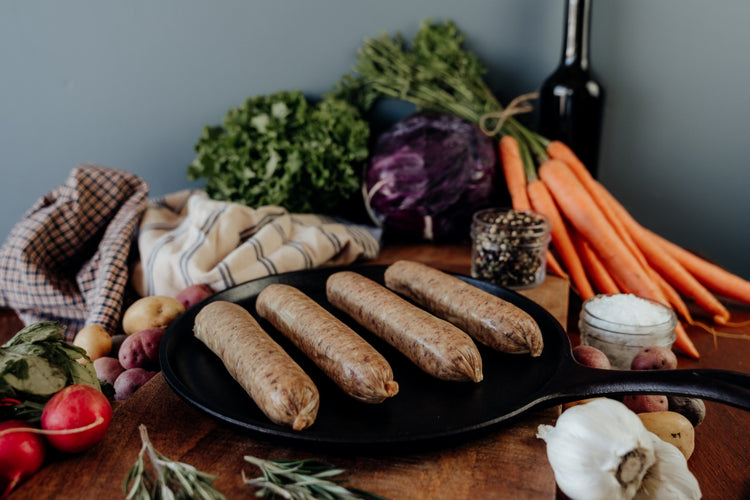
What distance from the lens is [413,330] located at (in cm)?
114

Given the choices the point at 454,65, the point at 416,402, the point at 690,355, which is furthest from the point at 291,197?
the point at 690,355

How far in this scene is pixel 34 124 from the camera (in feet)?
7.91

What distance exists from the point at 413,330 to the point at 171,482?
50cm

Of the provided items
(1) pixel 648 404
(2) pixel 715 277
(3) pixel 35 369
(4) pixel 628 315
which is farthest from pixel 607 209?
(3) pixel 35 369

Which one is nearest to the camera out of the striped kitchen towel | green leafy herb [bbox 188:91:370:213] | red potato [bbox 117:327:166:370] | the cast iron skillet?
the cast iron skillet

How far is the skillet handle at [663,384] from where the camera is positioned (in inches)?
35.4

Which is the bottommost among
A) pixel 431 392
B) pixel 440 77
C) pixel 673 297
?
pixel 673 297

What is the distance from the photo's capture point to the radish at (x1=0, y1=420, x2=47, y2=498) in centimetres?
89

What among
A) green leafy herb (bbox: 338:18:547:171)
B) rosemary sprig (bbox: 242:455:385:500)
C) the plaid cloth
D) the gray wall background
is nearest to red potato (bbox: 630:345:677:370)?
rosemary sprig (bbox: 242:455:385:500)

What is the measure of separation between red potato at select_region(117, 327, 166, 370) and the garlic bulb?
3.01 ft

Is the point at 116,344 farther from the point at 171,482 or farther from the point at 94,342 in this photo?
the point at 171,482

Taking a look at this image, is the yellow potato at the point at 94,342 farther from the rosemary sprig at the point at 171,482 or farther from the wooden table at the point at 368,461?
the rosemary sprig at the point at 171,482

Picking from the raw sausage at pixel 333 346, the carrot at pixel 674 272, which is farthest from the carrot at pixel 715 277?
the raw sausage at pixel 333 346

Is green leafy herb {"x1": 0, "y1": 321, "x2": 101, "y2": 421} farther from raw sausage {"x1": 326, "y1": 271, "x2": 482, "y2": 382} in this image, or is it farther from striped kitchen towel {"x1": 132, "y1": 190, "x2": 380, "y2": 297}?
striped kitchen towel {"x1": 132, "y1": 190, "x2": 380, "y2": 297}
